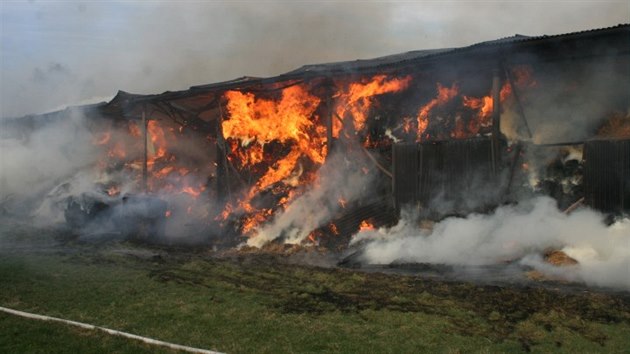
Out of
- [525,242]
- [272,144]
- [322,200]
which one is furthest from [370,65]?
[525,242]

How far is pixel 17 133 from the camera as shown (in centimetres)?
2581

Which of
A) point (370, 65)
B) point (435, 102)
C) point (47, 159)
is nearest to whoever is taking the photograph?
point (435, 102)

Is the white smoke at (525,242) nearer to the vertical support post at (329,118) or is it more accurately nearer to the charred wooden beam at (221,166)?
the vertical support post at (329,118)

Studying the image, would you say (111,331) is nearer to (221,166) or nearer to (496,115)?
(496,115)

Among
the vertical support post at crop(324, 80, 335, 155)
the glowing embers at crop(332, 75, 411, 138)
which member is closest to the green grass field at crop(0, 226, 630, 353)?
the vertical support post at crop(324, 80, 335, 155)

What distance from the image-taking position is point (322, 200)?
14.9 metres

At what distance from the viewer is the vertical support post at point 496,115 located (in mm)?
11812

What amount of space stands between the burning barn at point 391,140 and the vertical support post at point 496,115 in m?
0.02

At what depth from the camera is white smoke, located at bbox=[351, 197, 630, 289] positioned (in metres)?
9.04

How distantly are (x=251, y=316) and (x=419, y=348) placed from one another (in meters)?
2.45

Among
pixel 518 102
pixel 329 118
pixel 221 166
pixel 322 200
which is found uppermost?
pixel 518 102

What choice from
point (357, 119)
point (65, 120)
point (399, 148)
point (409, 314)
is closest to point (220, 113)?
point (357, 119)

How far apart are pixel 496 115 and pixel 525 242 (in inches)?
125

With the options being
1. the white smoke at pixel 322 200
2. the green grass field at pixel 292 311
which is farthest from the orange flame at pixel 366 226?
the green grass field at pixel 292 311
